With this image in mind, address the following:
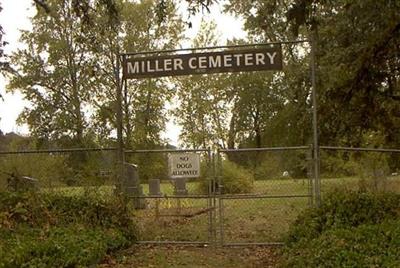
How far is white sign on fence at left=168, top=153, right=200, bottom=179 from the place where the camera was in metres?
11.4

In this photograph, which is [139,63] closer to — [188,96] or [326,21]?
[326,21]

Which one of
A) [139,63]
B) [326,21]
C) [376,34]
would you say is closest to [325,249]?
[139,63]

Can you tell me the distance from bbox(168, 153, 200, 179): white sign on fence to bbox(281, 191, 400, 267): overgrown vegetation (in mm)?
2142

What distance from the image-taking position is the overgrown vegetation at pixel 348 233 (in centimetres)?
819

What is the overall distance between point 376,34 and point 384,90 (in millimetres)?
2490

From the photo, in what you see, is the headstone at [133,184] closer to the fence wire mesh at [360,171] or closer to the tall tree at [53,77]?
the fence wire mesh at [360,171]

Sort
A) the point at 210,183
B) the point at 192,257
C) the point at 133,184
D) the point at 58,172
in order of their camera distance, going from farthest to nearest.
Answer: the point at 133,184
the point at 58,172
the point at 210,183
the point at 192,257

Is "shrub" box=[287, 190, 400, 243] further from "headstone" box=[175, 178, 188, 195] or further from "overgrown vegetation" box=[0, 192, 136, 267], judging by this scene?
"overgrown vegetation" box=[0, 192, 136, 267]

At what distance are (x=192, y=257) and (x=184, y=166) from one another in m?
1.82

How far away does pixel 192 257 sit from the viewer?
10.5 meters

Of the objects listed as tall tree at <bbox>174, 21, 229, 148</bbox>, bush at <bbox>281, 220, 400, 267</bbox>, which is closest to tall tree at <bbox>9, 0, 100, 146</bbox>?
tall tree at <bbox>174, 21, 229, 148</bbox>

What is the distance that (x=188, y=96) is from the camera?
138 feet

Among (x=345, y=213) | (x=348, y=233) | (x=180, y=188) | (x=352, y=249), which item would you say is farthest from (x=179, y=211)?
(x=352, y=249)

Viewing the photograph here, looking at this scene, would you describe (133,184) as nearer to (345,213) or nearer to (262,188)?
(262,188)
